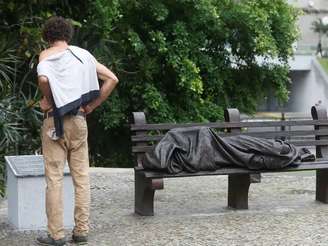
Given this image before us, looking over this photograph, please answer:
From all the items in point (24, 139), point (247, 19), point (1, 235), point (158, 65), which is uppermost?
point (247, 19)

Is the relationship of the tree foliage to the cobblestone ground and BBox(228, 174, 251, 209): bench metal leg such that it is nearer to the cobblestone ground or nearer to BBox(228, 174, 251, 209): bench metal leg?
the cobblestone ground

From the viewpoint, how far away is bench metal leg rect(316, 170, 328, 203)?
7.19 m

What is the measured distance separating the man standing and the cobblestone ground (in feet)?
1.25

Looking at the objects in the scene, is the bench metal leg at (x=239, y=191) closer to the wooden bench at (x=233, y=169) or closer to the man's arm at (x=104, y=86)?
the wooden bench at (x=233, y=169)

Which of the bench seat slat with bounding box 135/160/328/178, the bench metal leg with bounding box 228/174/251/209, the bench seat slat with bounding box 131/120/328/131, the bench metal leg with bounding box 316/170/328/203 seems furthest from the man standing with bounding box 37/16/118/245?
the bench metal leg with bounding box 316/170/328/203

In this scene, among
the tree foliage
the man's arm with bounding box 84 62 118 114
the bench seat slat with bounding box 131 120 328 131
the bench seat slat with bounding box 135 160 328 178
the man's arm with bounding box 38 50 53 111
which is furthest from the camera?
the tree foliage

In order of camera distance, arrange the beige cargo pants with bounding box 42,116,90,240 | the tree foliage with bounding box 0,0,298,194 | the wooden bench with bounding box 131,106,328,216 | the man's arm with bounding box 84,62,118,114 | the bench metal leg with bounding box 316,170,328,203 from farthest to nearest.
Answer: the tree foliage with bounding box 0,0,298,194 < the bench metal leg with bounding box 316,170,328,203 < the wooden bench with bounding box 131,106,328,216 < the man's arm with bounding box 84,62,118,114 < the beige cargo pants with bounding box 42,116,90,240

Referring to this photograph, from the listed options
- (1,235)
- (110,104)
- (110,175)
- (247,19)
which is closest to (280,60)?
(247,19)

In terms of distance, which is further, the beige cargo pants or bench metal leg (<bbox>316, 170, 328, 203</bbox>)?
bench metal leg (<bbox>316, 170, 328, 203</bbox>)

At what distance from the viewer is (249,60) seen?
16188 mm

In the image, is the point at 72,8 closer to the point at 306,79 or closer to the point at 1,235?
the point at 1,235

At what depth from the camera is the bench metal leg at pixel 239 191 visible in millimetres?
6848

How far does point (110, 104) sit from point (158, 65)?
1.30m

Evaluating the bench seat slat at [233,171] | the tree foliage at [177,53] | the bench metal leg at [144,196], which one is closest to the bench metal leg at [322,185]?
the bench seat slat at [233,171]
